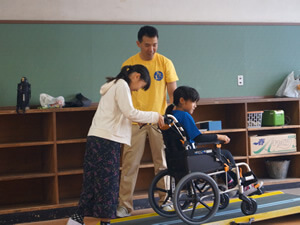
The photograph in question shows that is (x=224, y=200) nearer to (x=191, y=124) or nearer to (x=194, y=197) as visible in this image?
(x=194, y=197)

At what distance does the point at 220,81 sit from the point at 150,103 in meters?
1.64

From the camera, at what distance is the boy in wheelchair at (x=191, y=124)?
12.2 ft

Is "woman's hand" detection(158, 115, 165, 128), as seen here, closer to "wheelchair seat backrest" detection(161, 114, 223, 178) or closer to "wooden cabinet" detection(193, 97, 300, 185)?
"wheelchair seat backrest" detection(161, 114, 223, 178)

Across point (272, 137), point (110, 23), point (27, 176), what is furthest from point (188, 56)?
point (27, 176)

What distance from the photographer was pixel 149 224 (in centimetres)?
363

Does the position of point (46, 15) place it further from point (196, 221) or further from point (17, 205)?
point (196, 221)

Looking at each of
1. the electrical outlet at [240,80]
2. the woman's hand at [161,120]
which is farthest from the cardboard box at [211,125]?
the woman's hand at [161,120]

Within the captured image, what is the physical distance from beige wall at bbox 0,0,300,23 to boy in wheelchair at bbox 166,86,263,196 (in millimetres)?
1787

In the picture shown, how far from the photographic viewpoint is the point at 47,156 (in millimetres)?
4859

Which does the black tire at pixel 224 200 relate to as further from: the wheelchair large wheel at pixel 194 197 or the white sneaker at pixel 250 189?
the wheelchair large wheel at pixel 194 197

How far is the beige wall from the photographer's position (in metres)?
4.97

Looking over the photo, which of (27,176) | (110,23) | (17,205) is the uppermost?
(110,23)

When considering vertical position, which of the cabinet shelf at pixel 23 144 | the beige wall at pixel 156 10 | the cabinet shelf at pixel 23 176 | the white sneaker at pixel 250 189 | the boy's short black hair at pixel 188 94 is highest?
the beige wall at pixel 156 10

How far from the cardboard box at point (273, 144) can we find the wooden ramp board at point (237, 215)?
46.4 inches
